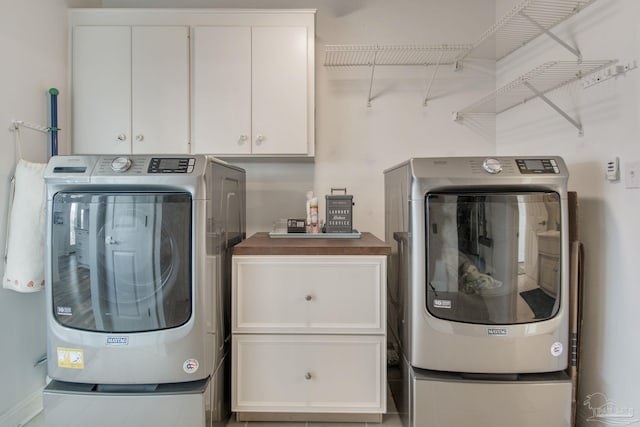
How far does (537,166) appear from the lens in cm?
131

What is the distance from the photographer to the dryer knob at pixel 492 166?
4.25ft

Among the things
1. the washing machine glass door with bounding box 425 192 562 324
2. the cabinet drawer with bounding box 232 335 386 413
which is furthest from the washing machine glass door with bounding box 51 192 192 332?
the washing machine glass door with bounding box 425 192 562 324

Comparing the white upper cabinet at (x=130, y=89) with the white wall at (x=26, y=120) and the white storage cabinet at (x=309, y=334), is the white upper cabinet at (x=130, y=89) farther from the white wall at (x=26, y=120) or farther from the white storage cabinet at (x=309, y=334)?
the white storage cabinet at (x=309, y=334)

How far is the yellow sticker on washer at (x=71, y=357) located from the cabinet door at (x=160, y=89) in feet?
3.48

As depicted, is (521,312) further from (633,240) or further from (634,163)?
(634,163)

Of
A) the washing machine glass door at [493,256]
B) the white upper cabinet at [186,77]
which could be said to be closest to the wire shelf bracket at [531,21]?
the washing machine glass door at [493,256]

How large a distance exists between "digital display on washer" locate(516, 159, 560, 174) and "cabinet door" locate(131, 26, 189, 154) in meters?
1.69

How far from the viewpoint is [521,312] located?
4.33 feet

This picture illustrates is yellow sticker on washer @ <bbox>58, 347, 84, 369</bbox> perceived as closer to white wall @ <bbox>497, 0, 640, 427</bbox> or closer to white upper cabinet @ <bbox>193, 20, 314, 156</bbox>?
white upper cabinet @ <bbox>193, 20, 314, 156</bbox>

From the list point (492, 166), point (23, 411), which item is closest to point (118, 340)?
point (23, 411)

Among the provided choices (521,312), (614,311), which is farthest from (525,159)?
(614,311)

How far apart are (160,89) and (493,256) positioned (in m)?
1.92

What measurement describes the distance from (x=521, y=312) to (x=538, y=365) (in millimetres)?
224

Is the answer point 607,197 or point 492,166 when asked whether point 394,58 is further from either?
point 607,197
